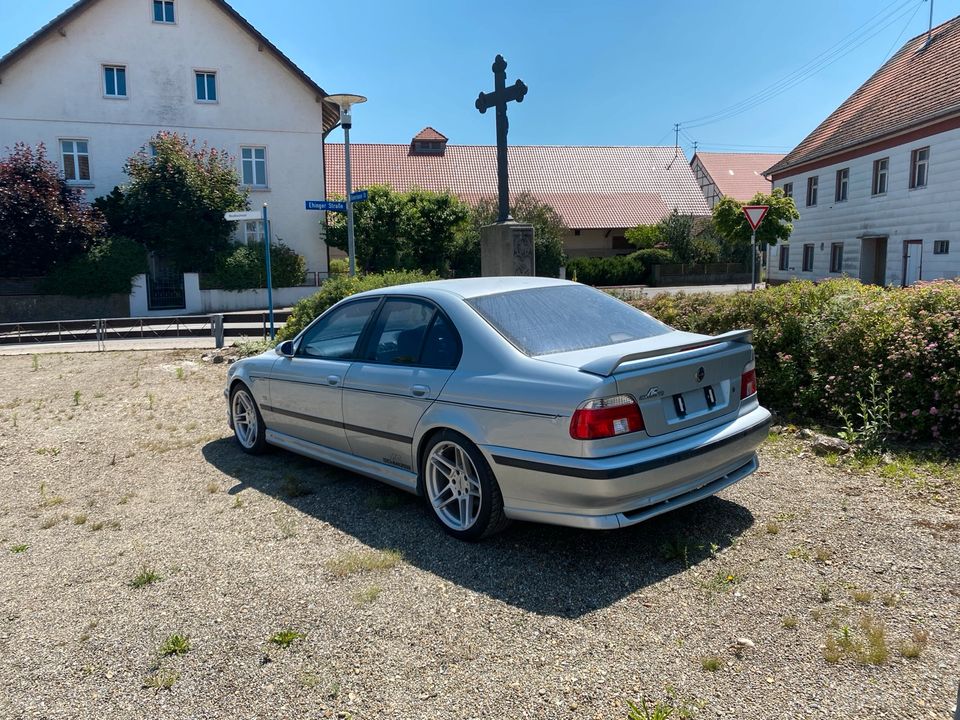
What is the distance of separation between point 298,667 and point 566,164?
4540 centimetres

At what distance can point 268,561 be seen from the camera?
4.44 meters

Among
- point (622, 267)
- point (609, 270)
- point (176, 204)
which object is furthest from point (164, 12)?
point (622, 267)

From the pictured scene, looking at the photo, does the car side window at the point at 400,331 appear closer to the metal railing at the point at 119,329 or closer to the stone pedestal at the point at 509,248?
the stone pedestal at the point at 509,248

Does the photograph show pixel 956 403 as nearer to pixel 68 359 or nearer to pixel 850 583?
pixel 850 583

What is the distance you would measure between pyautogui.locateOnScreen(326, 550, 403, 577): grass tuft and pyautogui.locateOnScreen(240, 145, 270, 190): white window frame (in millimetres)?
24993

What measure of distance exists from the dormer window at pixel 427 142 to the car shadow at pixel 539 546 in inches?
1563

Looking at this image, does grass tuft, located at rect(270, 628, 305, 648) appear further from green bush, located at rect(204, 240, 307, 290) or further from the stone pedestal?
green bush, located at rect(204, 240, 307, 290)

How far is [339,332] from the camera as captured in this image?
19.0 feet

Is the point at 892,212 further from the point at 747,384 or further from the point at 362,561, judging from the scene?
the point at 362,561

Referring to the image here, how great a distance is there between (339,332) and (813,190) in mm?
31114

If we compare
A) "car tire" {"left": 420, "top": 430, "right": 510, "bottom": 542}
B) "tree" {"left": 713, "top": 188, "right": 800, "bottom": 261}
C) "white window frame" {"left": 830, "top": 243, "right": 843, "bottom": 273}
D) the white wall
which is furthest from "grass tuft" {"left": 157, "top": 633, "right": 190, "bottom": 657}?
"tree" {"left": 713, "top": 188, "right": 800, "bottom": 261}

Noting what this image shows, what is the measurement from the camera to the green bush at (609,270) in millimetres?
36844

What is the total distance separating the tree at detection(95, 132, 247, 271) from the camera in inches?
953

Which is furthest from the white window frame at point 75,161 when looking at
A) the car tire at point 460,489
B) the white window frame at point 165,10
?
the car tire at point 460,489
